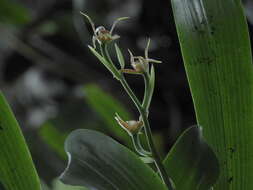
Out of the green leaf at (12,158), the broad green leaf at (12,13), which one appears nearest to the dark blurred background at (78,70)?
the broad green leaf at (12,13)

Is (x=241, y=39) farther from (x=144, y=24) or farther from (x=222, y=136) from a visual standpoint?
(x=144, y=24)

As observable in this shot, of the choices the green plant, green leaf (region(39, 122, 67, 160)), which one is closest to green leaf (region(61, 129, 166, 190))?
the green plant

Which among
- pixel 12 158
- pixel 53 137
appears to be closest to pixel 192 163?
pixel 12 158

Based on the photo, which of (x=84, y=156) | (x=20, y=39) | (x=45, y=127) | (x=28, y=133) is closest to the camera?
(x=84, y=156)

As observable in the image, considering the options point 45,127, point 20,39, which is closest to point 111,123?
point 45,127

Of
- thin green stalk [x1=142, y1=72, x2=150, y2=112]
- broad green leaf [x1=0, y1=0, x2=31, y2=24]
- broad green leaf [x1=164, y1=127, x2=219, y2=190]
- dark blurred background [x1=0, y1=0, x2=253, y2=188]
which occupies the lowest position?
dark blurred background [x1=0, y1=0, x2=253, y2=188]

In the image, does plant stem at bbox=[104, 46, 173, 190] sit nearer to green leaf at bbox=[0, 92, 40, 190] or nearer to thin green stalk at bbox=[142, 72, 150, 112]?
thin green stalk at bbox=[142, 72, 150, 112]

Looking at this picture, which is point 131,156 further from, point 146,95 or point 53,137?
point 53,137

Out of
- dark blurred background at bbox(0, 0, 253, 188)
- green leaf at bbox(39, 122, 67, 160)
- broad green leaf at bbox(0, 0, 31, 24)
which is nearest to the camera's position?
green leaf at bbox(39, 122, 67, 160)
